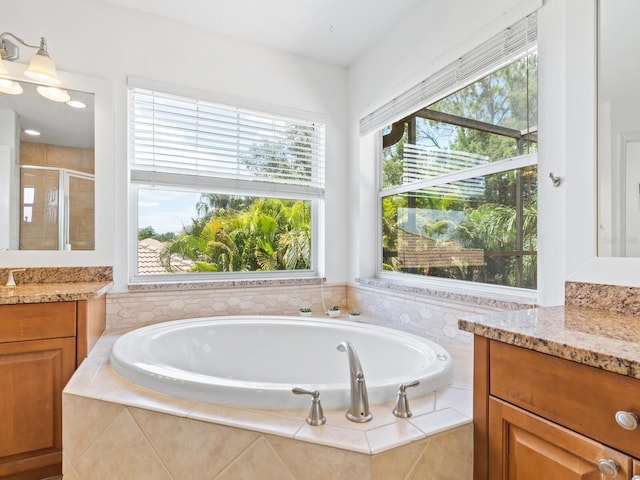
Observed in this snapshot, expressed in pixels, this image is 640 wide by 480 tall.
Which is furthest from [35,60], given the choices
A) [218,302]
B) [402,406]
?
[402,406]

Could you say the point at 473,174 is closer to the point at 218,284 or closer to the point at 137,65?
the point at 218,284

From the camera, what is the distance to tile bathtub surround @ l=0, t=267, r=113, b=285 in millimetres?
1922

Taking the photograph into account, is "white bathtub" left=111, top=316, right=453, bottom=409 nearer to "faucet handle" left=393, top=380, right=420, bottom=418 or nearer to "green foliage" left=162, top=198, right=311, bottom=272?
"faucet handle" left=393, top=380, right=420, bottom=418

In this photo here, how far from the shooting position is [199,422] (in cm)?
104

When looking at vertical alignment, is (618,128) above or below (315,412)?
above

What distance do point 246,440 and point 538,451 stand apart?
753 millimetres

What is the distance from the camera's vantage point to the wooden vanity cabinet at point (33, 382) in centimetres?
147

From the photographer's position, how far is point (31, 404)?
4.91ft

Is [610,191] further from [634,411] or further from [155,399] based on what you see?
[155,399]

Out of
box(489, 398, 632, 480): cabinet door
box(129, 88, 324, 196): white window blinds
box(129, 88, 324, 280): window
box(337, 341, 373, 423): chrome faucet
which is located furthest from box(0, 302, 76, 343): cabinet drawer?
box(489, 398, 632, 480): cabinet door

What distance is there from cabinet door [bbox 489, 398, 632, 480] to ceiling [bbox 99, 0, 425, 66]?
7.18ft

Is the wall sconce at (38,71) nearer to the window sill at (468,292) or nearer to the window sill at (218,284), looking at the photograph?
the window sill at (218,284)

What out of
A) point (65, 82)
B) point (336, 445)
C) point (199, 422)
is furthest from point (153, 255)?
point (336, 445)

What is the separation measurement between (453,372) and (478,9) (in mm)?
1713
